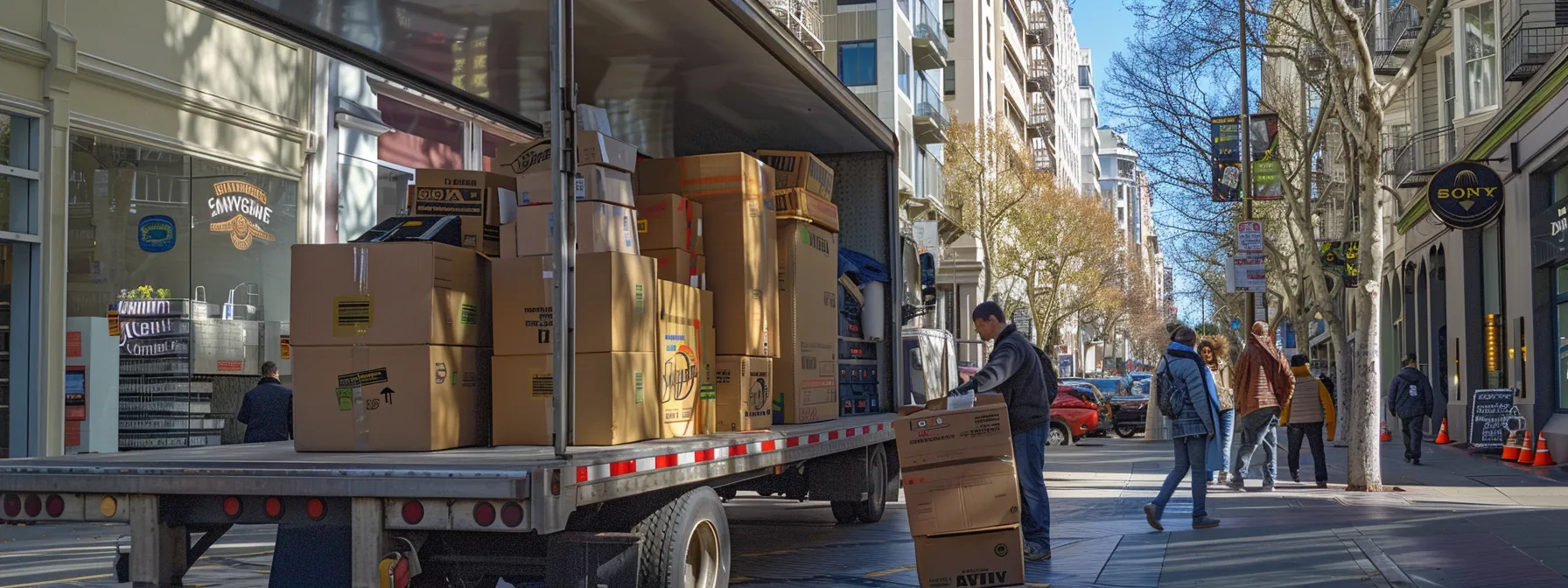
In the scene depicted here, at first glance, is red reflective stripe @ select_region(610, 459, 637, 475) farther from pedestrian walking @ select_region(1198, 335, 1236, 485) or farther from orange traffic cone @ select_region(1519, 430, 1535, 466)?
orange traffic cone @ select_region(1519, 430, 1535, 466)

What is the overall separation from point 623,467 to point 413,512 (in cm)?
88

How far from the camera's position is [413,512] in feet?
17.3

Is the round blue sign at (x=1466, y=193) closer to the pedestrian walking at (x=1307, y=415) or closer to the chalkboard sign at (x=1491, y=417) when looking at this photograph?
the chalkboard sign at (x=1491, y=417)

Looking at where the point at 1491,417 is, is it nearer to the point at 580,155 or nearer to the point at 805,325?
the point at 805,325

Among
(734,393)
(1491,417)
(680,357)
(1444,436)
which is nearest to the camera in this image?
(680,357)

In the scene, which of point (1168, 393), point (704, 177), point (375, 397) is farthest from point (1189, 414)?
point (375, 397)

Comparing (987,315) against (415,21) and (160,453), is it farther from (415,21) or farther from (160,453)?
(160,453)

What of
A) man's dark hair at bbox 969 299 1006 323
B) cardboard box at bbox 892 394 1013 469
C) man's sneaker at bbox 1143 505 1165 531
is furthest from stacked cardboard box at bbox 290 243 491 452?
man's sneaker at bbox 1143 505 1165 531

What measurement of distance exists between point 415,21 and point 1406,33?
24607 millimetres

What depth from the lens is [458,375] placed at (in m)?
6.51

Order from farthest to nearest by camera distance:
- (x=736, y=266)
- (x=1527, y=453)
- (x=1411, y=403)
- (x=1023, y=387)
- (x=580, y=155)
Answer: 1. (x=1411, y=403)
2. (x=1527, y=453)
3. (x=1023, y=387)
4. (x=736, y=266)
5. (x=580, y=155)

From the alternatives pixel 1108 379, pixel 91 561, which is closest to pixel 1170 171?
pixel 1108 379

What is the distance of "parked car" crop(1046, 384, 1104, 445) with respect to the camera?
1126 inches

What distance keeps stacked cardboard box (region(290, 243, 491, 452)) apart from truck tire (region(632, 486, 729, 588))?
102cm
